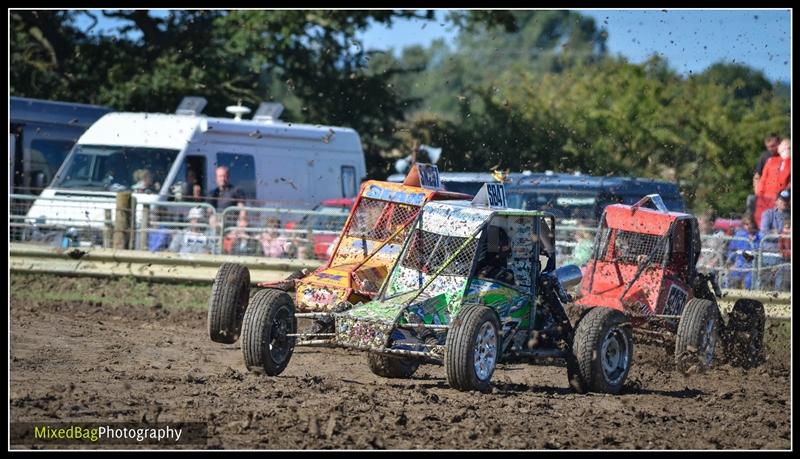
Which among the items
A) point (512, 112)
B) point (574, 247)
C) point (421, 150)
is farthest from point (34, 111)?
point (512, 112)

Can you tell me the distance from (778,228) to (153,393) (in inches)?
369

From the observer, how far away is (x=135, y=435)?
7.20 m

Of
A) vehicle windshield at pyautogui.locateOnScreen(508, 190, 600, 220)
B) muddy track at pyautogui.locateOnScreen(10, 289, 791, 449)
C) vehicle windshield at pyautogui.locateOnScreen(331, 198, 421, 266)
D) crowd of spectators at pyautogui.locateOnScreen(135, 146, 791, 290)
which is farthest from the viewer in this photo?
vehicle windshield at pyautogui.locateOnScreen(508, 190, 600, 220)

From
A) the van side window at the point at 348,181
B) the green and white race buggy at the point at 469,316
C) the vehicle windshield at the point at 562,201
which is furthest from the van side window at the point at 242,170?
the green and white race buggy at the point at 469,316

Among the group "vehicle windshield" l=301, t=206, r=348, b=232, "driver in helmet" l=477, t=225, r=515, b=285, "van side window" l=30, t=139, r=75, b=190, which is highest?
"van side window" l=30, t=139, r=75, b=190

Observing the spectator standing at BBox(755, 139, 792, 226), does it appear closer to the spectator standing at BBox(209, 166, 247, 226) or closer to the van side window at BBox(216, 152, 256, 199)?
the spectator standing at BBox(209, 166, 247, 226)

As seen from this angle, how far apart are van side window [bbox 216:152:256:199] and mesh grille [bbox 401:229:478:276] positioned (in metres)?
8.45

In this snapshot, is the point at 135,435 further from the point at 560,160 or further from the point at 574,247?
the point at 560,160

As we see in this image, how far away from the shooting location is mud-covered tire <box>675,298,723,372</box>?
11211 mm

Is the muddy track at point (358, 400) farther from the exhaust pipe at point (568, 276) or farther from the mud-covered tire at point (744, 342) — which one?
the exhaust pipe at point (568, 276)

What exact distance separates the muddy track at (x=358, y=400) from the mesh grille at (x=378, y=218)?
3.83ft

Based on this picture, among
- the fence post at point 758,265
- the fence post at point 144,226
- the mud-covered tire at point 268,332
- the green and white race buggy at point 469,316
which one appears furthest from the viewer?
the fence post at point 144,226

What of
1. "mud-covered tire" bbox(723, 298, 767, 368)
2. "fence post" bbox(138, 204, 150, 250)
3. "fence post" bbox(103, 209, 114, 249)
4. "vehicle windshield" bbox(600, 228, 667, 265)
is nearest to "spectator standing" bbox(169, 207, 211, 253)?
"fence post" bbox(138, 204, 150, 250)

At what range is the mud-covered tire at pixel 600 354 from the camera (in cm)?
970
